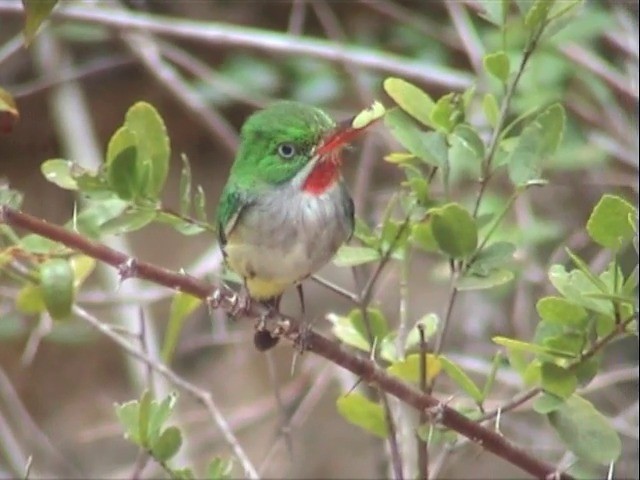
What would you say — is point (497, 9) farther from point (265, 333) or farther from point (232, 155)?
point (232, 155)

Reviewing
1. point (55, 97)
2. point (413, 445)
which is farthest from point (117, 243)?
point (413, 445)

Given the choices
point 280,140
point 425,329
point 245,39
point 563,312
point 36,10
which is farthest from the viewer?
point 245,39

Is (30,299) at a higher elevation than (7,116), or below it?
below

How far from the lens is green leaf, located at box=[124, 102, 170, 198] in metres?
1.50

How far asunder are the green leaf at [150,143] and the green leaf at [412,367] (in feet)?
1.25

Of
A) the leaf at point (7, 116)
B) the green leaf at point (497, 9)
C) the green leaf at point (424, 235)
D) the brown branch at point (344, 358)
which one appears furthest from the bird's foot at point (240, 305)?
the green leaf at point (497, 9)

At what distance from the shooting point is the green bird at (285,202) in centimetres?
166

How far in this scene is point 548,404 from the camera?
4.75ft

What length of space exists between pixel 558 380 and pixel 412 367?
0.21 m

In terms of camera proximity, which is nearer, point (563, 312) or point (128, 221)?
point (563, 312)

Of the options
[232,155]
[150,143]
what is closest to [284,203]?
[150,143]

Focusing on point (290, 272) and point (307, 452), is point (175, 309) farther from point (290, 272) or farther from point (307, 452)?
point (307, 452)

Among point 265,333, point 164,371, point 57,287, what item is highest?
point 57,287

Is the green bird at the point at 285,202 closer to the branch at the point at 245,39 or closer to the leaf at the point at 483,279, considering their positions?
the leaf at the point at 483,279
